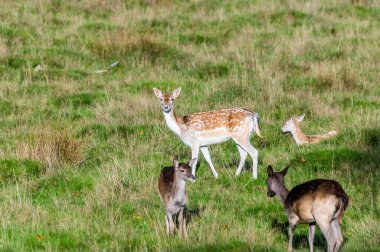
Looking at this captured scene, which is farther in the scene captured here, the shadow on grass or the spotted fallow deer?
the spotted fallow deer

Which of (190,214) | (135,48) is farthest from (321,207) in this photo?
(135,48)

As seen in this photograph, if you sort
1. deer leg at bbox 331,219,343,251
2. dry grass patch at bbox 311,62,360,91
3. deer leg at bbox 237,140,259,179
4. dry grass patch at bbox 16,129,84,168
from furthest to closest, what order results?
dry grass patch at bbox 311,62,360,91 < dry grass patch at bbox 16,129,84,168 < deer leg at bbox 237,140,259,179 < deer leg at bbox 331,219,343,251

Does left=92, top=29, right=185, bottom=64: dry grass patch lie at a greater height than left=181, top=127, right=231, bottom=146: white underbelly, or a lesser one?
lesser

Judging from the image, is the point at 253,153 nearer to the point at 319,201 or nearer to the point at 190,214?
the point at 190,214

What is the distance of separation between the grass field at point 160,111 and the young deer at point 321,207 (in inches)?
27.7

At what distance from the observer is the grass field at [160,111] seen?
32.0ft

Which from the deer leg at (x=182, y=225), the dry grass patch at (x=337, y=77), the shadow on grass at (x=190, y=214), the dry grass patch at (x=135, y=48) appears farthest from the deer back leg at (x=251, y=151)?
the dry grass patch at (x=135, y=48)

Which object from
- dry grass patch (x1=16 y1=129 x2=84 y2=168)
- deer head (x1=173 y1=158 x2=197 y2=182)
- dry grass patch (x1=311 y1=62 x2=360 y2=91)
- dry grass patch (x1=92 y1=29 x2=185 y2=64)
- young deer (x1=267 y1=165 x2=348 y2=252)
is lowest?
dry grass patch (x1=92 y1=29 x2=185 y2=64)

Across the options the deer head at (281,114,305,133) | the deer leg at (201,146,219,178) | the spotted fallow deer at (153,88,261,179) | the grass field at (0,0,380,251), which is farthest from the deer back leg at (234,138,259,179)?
the deer head at (281,114,305,133)

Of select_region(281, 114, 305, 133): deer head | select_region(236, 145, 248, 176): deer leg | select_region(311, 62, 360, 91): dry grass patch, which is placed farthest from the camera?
select_region(311, 62, 360, 91): dry grass patch

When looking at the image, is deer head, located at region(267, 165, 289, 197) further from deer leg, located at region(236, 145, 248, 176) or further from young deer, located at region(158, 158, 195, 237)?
deer leg, located at region(236, 145, 248, 176)

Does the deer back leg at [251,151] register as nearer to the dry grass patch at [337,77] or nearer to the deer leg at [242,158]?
the deer leg at [242,158]

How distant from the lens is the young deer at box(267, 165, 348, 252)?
786cm

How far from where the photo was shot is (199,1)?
84.8 ft
